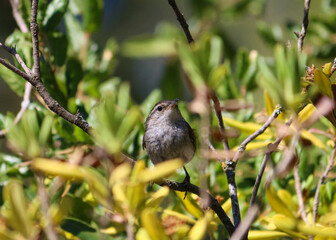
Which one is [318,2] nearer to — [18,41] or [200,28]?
[200,28]

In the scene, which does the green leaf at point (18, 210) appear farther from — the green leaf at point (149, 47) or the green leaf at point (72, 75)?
the green leaf at point (149, 47)

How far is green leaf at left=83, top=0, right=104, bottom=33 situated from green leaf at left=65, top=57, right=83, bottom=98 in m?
0.47

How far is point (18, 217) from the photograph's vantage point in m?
1.10

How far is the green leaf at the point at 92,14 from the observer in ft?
10.4

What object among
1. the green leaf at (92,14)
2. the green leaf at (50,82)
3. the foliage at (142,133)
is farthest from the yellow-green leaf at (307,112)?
the green leaf at (92,14)

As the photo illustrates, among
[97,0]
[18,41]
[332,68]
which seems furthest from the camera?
[97,0]

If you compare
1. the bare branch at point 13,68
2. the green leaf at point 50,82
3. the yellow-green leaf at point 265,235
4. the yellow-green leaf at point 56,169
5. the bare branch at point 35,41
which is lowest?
the yellow-green leaf at point 265,235

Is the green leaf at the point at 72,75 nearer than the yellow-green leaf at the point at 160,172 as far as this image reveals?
No

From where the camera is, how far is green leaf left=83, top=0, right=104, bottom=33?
317cm

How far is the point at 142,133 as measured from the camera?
2.72 metres

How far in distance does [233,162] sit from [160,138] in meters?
1.55

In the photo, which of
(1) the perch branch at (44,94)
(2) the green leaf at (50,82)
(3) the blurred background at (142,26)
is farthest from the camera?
(3) the blurred background at (142,26)

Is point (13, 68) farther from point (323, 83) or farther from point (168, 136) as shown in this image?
point (168, 136)

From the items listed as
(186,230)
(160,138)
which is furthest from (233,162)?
(160,138)
